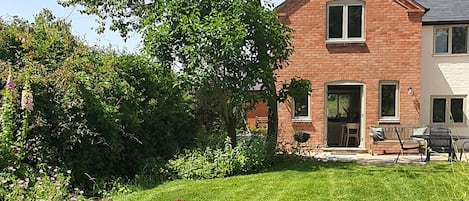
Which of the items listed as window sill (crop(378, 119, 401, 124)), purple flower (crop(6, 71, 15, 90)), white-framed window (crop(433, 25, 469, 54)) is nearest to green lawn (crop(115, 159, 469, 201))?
purple flower (crop(6, 71, 15, 90))

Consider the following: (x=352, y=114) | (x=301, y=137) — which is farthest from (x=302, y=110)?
(x=352, y=114)

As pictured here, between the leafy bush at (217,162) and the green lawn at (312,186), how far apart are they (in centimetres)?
37

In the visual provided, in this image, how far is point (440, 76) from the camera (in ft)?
57.9

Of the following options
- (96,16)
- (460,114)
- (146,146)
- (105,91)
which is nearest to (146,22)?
(105,91)

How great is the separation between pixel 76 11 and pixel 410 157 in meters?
12.7

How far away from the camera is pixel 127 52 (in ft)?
39.4

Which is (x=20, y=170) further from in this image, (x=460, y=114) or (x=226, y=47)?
(x=460, y=114)

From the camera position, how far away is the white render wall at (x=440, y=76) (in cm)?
1750

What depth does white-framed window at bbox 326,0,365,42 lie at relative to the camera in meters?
16.5

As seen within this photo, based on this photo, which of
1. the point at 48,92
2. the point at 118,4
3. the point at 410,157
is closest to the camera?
the point at 48,92

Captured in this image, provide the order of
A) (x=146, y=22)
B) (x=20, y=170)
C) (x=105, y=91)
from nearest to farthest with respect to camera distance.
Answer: (x=20, y=170), (x=105, y=91), (x=146, y=22)

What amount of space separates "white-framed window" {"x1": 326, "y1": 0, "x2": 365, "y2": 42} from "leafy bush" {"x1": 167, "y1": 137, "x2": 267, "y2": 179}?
287 inches

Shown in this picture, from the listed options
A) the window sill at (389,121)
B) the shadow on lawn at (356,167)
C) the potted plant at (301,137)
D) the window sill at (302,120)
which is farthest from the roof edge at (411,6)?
the shadow on lawn at (356,167)

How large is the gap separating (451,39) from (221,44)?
11445mm
